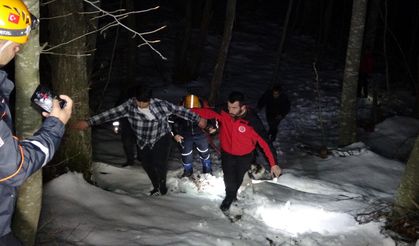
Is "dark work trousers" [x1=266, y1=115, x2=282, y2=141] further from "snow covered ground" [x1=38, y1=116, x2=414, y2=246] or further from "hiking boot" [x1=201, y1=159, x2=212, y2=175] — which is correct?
"hiking boot" [x1=201, y1=159, x2=212, y2=175]

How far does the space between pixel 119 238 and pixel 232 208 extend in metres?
2.11

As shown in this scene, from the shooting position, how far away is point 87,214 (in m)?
5.08

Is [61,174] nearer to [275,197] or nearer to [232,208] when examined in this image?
[232,208]

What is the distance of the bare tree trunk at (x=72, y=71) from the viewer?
5.59 m

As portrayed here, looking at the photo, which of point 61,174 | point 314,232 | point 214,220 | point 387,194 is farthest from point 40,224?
point 387,194

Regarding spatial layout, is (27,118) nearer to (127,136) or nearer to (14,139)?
(14,139)

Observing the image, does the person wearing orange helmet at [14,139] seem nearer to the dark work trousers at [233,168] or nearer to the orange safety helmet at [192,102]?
the dark work trousers at [233,168]

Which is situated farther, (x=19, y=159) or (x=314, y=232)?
(x=314, y=232)

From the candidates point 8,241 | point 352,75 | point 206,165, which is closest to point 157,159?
point 206,165

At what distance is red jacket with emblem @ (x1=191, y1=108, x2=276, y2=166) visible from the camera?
19.6ft

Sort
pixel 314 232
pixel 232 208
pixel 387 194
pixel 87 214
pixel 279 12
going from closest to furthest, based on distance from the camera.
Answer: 1. pixel 87 214
2. pixel 314 232
3. pixel 232 208
4. pixel 387 194
5. pixel 279 12

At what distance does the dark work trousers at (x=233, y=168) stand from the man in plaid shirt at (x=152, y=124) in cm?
71

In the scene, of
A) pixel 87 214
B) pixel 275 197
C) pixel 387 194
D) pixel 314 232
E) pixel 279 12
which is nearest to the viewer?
pixel 87 214

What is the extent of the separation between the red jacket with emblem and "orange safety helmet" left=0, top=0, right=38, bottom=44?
3.69 metres
